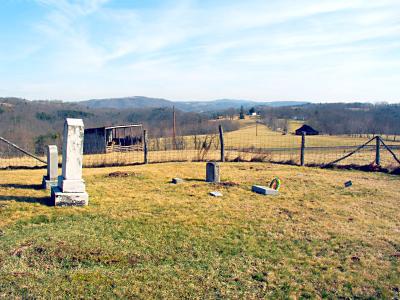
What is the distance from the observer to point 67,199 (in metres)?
9.00

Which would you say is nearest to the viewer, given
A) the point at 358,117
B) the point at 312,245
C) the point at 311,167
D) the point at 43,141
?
the point at 312,245

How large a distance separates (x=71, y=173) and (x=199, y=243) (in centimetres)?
428

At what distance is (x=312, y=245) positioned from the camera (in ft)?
22.8

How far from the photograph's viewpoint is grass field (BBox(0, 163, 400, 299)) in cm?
516

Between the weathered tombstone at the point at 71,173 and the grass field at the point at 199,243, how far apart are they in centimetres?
38

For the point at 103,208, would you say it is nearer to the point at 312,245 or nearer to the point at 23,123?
the point at 312,245

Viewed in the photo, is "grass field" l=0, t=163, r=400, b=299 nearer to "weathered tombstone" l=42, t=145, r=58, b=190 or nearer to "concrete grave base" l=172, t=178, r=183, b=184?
"weathered tombstone" l=42, t=145, r=58, b=190

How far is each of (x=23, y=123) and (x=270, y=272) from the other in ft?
195

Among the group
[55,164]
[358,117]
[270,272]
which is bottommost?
[270,272]

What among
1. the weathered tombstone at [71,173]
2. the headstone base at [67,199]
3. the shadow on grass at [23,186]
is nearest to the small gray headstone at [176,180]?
the weathered tombstone at [71,173]

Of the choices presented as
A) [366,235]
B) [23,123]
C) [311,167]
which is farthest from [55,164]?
[23,123]

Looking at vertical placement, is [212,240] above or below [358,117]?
below

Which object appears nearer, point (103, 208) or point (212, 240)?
point (212, 240)

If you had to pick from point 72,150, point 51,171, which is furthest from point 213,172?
point 51,171
